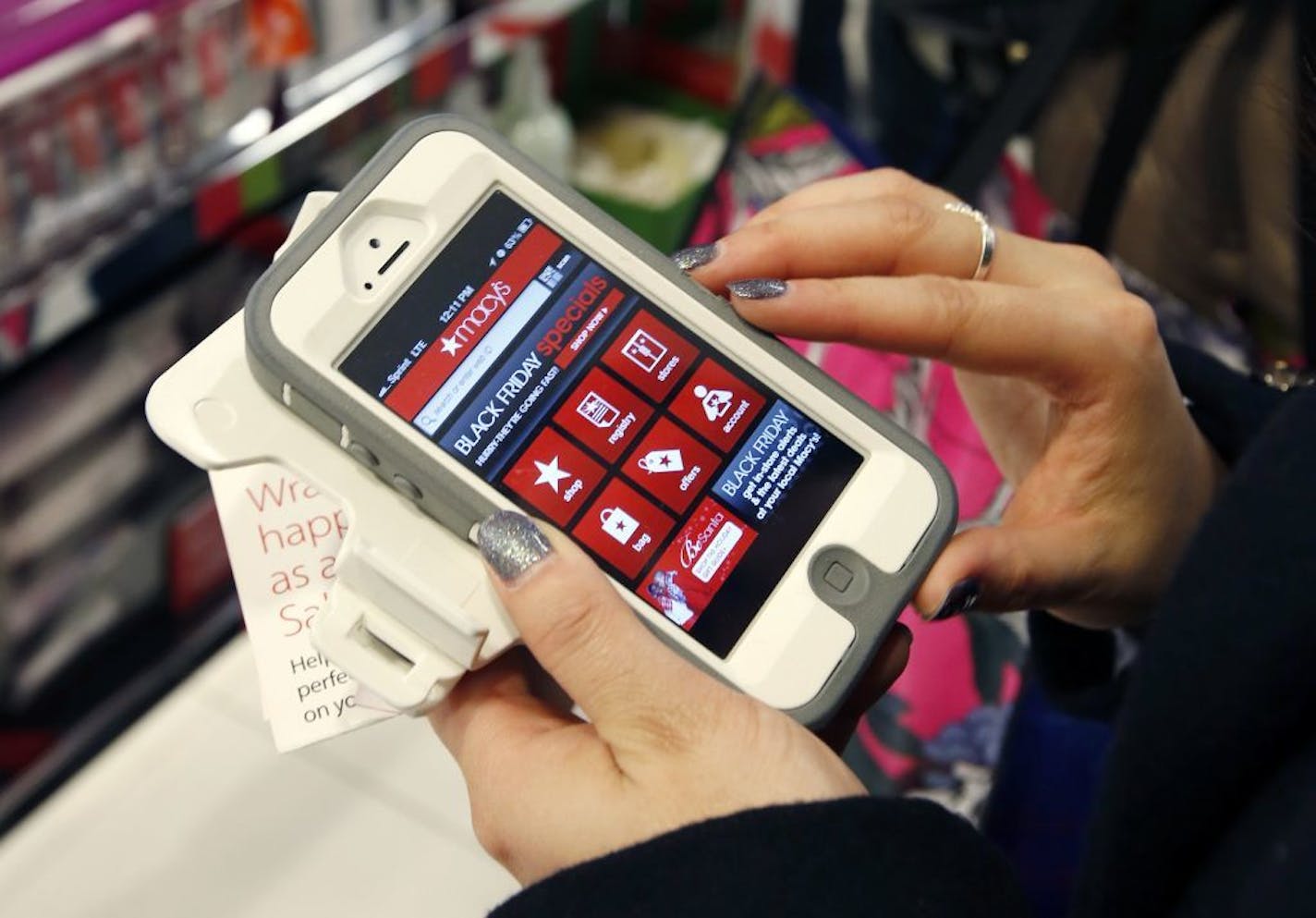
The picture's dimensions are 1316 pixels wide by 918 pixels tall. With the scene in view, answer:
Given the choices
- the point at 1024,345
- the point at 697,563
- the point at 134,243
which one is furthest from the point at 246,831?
the point at 1024,345

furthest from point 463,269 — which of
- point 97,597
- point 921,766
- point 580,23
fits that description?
point 580,23

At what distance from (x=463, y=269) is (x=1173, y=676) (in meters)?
0.33

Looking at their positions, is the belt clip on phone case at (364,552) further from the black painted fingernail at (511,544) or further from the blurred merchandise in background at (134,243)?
the blurred merchandise in background at (134,243)

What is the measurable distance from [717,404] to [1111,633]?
0.27 metres

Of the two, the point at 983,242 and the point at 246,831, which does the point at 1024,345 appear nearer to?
the point at 983,242

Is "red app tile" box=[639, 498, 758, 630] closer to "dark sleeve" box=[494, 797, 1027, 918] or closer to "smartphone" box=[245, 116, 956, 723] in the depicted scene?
"smartphone" box=[245, 116, 956, 723]

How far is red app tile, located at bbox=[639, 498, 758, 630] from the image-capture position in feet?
1.67

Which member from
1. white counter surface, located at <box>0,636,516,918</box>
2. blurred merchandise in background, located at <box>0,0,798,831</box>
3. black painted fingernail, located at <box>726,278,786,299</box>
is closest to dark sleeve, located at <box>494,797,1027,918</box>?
black painted fingernail, located at <box>726,278,786,299</box>

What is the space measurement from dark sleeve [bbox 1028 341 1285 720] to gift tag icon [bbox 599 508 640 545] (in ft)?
0.81

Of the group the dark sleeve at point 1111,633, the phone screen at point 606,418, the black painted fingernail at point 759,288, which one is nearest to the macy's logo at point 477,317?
the phone screen at point 606,418

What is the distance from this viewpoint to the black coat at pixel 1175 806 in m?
0.37

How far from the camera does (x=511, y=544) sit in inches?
17.7

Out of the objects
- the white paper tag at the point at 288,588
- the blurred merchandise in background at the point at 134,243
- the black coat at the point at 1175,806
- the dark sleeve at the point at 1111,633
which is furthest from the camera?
the blurred merchandise in background at the point at 134,243

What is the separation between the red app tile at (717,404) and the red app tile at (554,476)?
51 mm
